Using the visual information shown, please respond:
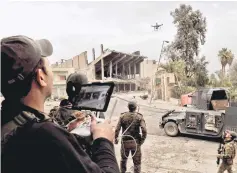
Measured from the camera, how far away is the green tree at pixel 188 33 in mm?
32375

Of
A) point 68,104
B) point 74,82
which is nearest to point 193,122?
point 68,104

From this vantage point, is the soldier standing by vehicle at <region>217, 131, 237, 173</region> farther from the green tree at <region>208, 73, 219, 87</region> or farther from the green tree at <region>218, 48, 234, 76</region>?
the green tree at <region>218, 48, 234, 76</region>

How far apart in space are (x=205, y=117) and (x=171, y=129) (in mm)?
1352

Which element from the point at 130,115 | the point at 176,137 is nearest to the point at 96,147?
the point at 130,115

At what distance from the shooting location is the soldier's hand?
1.21 metres

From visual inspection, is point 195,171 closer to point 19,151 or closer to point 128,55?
point 19,151

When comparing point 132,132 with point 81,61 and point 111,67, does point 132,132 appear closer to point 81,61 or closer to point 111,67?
point 111,67

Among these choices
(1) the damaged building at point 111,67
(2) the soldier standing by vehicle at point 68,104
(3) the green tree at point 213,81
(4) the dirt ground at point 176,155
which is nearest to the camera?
(2) the soldier standing by vehicle at point 68,104

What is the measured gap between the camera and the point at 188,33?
32.6 meters

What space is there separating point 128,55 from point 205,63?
8.12 meters

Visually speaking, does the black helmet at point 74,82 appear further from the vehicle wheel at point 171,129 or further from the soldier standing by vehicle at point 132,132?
the vehicle wheel at point 171,129

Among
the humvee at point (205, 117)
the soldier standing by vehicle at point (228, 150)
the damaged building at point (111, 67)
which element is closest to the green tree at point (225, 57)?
the damaged building at point (111, 67)

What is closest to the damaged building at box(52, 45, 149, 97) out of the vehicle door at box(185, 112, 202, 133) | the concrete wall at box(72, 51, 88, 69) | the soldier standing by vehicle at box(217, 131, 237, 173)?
the concrete wall at box(72, 51, 88, 69)

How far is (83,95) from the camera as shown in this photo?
1422 millimetres
